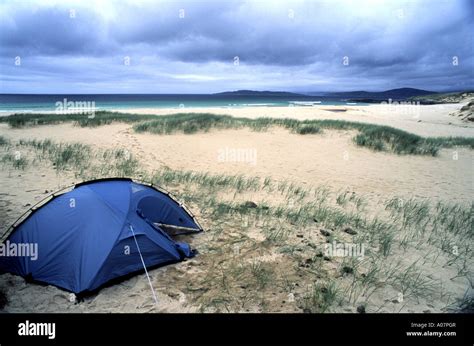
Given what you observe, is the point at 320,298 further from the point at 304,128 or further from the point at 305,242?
the point at 304,128

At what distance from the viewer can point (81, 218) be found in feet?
16.9

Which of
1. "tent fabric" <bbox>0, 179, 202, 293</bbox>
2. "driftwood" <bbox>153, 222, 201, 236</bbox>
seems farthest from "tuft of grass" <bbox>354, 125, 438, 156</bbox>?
"tent fabric" <bbox>0, 179, 202, 293</bbox>

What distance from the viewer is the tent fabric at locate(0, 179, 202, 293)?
15.6 feet

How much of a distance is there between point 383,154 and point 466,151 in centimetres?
530

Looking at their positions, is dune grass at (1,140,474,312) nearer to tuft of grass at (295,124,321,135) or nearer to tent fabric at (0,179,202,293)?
tent fabric at (0,179,202,293)

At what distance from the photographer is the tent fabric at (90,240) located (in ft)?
15.6

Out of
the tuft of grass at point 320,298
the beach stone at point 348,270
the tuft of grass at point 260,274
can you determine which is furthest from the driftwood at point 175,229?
the beach stone at point 348,270

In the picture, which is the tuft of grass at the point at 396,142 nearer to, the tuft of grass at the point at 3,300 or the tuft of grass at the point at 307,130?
the tuft of grass at the point at 307,130

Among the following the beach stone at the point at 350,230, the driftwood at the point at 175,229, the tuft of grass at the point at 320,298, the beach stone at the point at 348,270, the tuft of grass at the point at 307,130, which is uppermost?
the tuft of grass at the point at 307,130

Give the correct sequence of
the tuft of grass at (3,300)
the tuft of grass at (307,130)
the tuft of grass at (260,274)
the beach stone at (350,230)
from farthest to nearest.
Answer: the tuft of grass at (307,130), the beach stone at (350,230), the tuft of grass at (260,274), the tuft of grass at (3,300)

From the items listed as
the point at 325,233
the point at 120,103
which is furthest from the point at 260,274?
the point at 120,103

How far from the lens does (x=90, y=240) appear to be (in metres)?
4.90
